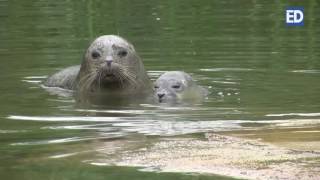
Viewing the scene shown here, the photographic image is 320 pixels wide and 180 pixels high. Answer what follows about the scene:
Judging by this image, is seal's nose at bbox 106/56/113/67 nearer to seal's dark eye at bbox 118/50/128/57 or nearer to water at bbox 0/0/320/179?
seal's dark eye at bbox 118/50/128/57

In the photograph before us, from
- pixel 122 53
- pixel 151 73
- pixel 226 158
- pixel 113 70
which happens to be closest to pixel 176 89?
pixel 113 70

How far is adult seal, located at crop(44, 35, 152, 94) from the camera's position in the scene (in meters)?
12.3

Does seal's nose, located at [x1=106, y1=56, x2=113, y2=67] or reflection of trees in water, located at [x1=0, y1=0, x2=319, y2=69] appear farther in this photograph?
reflection of trees in water, located at [x1=0, y1=0, x2=319, y2=69]

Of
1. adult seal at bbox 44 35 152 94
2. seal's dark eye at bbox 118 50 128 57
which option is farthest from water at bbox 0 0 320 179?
seal's dark eye at bbox 118 50 128 57

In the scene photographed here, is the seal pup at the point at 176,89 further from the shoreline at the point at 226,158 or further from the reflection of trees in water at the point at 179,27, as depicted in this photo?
the shoreline at the point at 226,158

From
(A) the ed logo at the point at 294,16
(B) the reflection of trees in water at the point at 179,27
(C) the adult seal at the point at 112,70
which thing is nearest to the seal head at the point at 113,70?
(C) the adult seal at the point at 112,70

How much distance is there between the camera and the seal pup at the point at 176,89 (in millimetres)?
11820

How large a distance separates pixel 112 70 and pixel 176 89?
0.81 m

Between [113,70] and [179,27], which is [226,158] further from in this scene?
[179,27]

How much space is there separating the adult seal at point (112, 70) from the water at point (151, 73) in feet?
1.58

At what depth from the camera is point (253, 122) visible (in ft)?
32.0

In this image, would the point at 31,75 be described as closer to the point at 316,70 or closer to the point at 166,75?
the point at 166,75

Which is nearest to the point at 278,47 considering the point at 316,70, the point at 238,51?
the point at 238,51

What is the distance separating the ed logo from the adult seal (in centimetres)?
691
